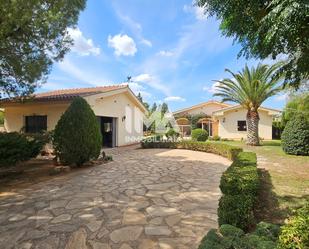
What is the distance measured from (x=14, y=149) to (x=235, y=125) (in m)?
27.1

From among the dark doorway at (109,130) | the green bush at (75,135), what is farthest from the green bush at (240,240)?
the dark doorway at (109,130)

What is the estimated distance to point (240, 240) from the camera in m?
3.07

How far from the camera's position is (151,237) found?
13.8ft

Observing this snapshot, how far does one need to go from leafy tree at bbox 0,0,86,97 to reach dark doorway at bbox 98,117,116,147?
7.92 metres

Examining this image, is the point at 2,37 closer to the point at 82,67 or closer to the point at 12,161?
the point at 12,161

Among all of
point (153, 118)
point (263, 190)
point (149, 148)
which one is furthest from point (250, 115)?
point (263, 190)

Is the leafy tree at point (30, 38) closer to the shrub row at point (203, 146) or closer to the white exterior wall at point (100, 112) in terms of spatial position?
the white exterior wall at point (100, 112)

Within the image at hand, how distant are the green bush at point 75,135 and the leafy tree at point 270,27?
24.6 feet

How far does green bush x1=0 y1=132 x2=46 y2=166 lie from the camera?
9.06m

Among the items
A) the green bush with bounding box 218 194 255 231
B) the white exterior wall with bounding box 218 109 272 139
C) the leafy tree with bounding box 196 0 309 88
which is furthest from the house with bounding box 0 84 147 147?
the white exterior wall with bounding box 218 109 272 139

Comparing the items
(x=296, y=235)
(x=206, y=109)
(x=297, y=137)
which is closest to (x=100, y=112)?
(x=297, y=137)

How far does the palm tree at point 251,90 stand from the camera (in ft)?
68.5

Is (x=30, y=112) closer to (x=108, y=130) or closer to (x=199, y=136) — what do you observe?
(x=108, y=130)

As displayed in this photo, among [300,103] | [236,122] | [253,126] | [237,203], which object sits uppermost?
[300,103]
